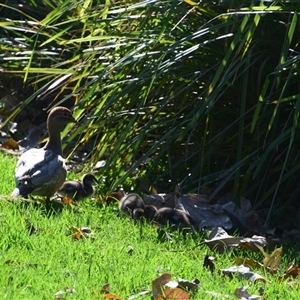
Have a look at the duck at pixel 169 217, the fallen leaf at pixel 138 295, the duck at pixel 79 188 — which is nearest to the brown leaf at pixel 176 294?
the fallen leaf at pixel 138 295

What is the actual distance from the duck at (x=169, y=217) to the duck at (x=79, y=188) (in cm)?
66

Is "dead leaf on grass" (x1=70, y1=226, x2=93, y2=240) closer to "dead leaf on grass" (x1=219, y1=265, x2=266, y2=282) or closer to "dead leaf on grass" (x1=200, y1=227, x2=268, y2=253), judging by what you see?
"dead leaf on grass" (x1=200, y1=227, x2=268, y2=253)

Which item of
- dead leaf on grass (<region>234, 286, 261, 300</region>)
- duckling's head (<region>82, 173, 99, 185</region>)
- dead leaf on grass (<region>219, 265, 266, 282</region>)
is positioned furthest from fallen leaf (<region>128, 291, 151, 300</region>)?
duckling's head (<region>82, 173, 99, 185</region>)

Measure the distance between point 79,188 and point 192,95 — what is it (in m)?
1.24

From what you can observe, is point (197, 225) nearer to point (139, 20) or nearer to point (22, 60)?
point (139, 20)

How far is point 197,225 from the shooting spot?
6.66 m

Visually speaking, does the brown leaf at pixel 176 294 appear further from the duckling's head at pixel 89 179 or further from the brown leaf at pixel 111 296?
the duckling's head at pixel 89 179

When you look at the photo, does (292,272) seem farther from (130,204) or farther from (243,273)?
(130,204)

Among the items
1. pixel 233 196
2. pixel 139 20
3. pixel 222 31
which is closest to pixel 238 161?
pixel 233 196

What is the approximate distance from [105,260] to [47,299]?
33.7 inches

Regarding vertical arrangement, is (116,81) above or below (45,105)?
above

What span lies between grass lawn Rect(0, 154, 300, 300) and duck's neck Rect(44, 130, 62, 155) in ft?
3.15

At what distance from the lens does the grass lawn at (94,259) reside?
4.73m

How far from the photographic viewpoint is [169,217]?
21.6 ft
